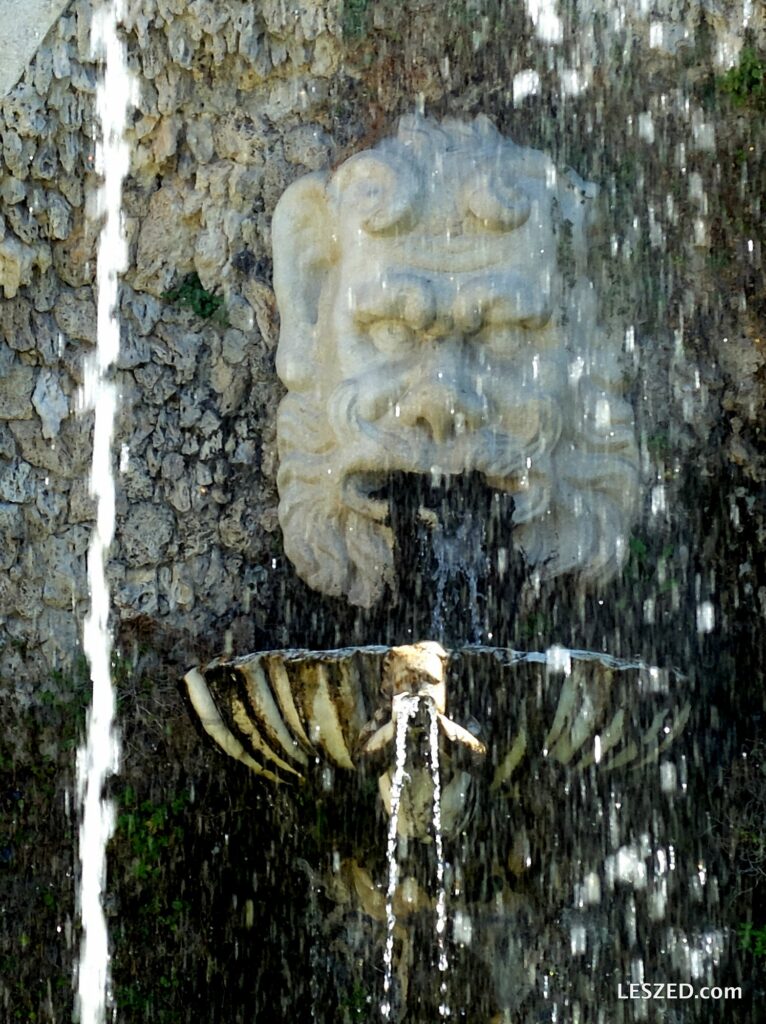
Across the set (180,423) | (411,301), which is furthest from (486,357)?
(180,423)

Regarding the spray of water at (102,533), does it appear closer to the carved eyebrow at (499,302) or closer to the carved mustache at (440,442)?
the carved mustache at (440,442)

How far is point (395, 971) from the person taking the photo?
3971 mm

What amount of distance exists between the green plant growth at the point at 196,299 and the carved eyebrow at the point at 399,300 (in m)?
0.41

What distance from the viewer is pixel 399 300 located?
4031 mm

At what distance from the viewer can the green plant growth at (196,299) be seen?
14.2ft

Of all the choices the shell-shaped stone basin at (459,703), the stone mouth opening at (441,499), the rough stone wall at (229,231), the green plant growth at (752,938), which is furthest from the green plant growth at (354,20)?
the green plant growth at (752,938)

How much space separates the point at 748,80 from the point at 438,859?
189 cm

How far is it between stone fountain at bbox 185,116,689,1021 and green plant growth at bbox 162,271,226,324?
19 cm

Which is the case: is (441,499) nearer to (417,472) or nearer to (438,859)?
(417,472)

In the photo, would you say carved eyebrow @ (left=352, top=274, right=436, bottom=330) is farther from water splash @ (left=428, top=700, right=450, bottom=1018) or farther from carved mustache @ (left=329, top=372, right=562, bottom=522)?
water splash @ (left=428, top=700, right=450, bottom=1018)

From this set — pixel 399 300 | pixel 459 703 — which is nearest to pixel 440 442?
pixel 399 300

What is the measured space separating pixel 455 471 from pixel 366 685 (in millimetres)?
696

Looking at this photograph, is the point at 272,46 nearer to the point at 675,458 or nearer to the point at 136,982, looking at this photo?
the point at 675,458

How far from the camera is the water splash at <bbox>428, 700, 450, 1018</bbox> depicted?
345 centimetres
